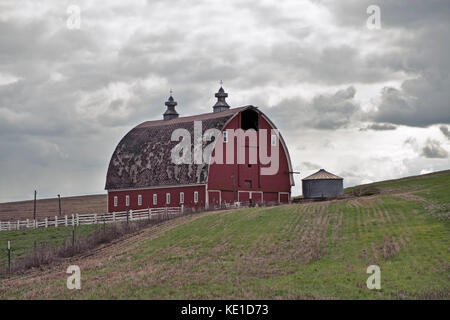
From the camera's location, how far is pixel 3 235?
47.7m

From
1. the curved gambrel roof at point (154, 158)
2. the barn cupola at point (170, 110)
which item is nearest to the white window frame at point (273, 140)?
the curved gambrel roof at point (154, 158)

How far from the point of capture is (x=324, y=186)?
2224 inches

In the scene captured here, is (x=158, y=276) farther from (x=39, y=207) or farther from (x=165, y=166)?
(x=39, y=207)

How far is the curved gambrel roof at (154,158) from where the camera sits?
5269cm

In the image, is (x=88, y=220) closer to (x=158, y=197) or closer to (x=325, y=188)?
(x=158, y=197)

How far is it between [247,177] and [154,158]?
7895mm

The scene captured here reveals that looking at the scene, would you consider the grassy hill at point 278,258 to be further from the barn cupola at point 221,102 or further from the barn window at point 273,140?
the barn cupola at point 221,102

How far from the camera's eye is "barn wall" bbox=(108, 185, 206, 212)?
170 ft

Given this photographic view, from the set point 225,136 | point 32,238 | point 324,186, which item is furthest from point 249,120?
point 32,238

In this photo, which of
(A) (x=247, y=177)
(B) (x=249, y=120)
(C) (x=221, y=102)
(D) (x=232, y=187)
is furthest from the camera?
(C) (x=221, y=102)

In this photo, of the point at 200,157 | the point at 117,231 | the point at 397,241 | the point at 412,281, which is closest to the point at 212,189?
the point at 200,157

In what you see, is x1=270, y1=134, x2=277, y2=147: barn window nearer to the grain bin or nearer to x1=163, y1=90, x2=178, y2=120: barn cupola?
the grain bin
